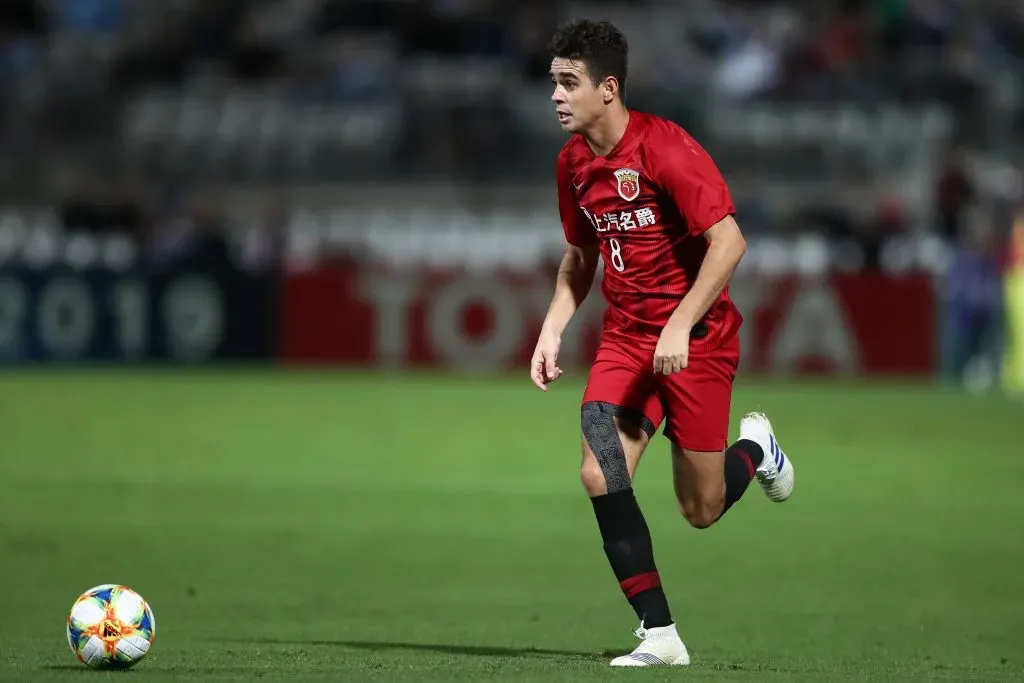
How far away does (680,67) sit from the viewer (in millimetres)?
25469

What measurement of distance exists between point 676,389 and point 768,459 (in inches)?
48.0

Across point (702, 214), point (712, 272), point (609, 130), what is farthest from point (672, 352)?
point (609, 130)

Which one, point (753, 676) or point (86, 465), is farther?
point (86, 465)

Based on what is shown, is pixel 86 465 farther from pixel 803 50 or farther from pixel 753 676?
pixel 803 50

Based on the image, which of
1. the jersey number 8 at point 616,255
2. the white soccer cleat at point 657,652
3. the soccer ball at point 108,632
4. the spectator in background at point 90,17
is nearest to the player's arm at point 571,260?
the jersey number 8 at point 616,255

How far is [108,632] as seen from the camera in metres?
5.95

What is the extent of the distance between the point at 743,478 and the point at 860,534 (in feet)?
12.2

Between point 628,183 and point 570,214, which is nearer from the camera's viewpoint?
point 628,183

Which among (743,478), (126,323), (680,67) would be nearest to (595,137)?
(743,478)

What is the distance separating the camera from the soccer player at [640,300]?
6309 millimetres

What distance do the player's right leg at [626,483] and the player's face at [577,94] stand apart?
937 mm

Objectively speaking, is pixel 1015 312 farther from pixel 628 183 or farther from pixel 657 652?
pixel 657 652

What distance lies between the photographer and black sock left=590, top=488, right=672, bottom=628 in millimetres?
6352

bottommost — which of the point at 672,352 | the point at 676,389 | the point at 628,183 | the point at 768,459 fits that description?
the point at 768,459
